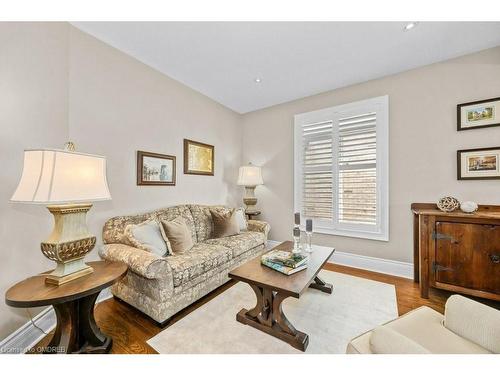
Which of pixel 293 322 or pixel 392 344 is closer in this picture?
pixel 392 344

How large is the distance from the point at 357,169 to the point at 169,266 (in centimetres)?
277

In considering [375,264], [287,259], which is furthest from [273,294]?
[375,264]

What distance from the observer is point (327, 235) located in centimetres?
324

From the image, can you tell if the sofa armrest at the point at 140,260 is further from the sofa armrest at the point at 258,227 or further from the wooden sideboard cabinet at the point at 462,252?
the wooden sideboard cabinet at the point at 462,252

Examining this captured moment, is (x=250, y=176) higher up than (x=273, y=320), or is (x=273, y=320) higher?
(x=250, y=176)

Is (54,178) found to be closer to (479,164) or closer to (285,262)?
(285,262)

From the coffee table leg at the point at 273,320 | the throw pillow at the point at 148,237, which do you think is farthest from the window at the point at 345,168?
the throw pillow at the point at 148,237

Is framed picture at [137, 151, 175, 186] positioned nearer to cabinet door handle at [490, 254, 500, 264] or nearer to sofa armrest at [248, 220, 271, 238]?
sofa armrest at [248, 220, 271, 238]

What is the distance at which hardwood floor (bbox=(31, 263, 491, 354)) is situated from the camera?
4.88 ft

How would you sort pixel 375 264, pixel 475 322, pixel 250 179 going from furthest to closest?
pixel 250 179 < pixel 375 264 < pixel 475 322

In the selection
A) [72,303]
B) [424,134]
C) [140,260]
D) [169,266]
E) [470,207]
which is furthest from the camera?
[424,134]

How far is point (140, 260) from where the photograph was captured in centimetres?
161

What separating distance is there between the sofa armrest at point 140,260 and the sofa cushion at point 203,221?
3.24 feet

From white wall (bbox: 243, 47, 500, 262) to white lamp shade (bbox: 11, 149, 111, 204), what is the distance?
3.12 meters
